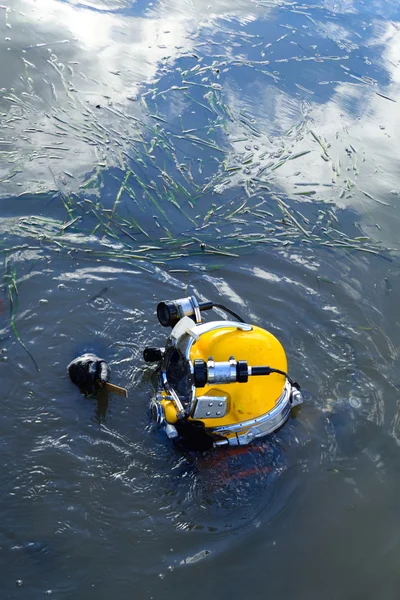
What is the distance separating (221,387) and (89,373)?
97cm

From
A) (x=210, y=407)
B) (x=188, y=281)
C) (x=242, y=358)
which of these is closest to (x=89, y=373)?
(x=210, y=407)

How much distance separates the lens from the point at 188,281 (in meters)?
5.48

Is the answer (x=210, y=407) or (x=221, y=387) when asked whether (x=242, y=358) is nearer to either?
(x=221, y=387)

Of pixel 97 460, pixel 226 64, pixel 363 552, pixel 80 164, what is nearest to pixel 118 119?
pixel 80 164

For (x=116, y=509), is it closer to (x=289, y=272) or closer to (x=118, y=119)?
(x=289, y=272)

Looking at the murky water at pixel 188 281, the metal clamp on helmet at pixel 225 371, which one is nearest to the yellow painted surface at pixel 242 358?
the metal clamp on helmet at pixel 225 371

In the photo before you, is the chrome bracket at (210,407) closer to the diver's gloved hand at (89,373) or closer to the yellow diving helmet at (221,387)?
the yellow diving helmet at (221,387)

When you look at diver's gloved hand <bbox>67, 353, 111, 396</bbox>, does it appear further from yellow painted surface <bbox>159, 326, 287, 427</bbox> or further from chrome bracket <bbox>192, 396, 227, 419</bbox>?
chrome bracket <bbox>192, 396, 227, 419</bbox>

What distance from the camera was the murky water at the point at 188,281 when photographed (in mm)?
3670

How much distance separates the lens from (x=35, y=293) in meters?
5.05

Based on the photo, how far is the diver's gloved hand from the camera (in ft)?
13.8

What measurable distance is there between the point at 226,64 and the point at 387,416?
6.19m

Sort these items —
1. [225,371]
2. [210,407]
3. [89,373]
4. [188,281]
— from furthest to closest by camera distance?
1. [188,281]
2. [89,373]
3. [210,407]
4. [225,371]

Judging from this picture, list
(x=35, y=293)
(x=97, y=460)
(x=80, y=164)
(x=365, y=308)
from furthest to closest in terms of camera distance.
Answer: (x=80, y=164)
(x=365, y=308)
(x=35, y=293)
(x=97, y=460)
